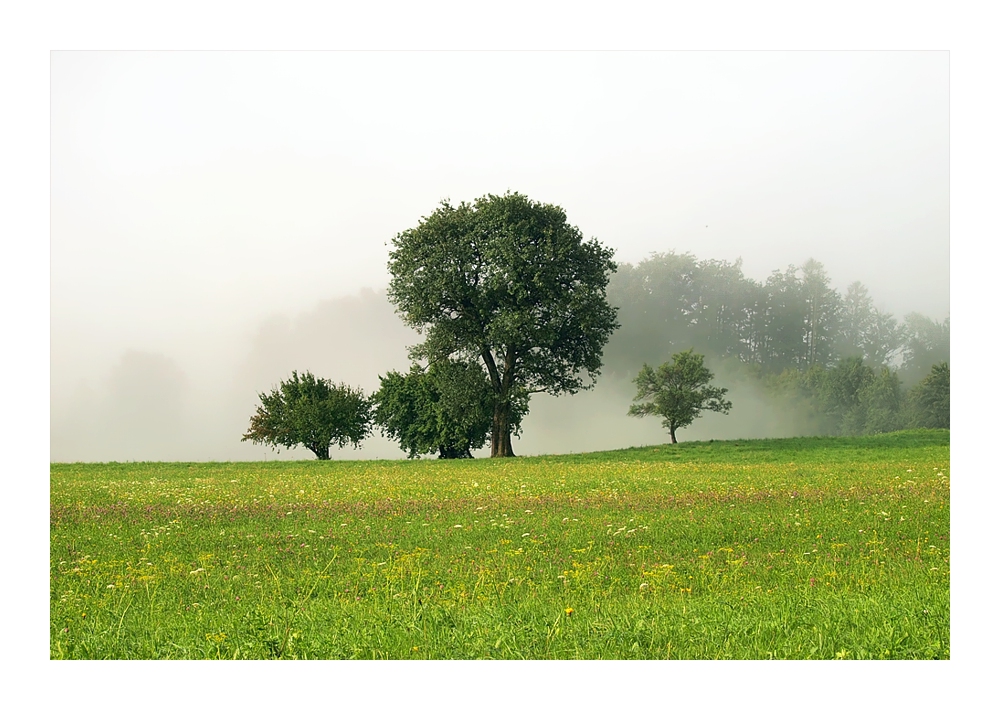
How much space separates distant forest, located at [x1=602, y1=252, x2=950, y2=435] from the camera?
36.2 metres

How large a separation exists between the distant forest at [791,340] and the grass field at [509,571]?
18.9 m

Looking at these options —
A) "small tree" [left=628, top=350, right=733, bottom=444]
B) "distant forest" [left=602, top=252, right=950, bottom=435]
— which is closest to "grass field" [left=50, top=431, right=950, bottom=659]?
"distant forest" [left=602, top=252, right=950, bottom=435]

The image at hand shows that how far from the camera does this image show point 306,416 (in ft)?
137

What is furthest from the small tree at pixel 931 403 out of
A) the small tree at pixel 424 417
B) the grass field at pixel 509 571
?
the small tree at pixel 424 417

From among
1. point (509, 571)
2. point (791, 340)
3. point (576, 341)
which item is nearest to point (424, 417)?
point (576, 341)

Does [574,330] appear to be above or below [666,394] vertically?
above

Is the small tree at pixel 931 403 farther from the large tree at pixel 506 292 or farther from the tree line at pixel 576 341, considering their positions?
the large tree at pixel 506 292

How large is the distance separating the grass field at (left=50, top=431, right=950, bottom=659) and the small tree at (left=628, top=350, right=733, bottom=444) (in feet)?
66.0

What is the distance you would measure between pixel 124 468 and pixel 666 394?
2694 cm

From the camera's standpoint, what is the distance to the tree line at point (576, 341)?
32.8 m

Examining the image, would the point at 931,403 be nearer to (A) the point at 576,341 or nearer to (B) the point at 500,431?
(A) the point at 576,341

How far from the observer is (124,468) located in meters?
28.5
